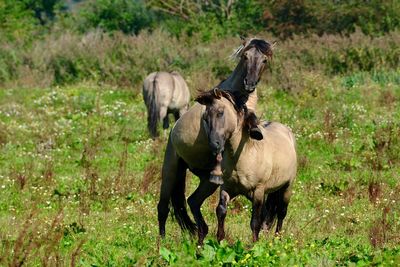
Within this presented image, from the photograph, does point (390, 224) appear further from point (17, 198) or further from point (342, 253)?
point (17, 198)

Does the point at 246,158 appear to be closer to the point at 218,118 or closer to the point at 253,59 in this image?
the point at 218,118

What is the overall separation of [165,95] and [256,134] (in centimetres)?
1061

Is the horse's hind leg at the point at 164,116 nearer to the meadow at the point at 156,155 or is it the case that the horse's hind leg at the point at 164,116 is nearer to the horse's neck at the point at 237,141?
the meadow at the point at 156,155

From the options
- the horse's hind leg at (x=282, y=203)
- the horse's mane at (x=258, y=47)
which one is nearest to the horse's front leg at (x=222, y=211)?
the horse's hind leg at (x=282, y=203)

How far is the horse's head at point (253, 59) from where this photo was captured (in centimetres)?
876

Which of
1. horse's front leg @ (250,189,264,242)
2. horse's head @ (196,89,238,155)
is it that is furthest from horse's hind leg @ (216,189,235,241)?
horse's head @ (196,89,238,155)

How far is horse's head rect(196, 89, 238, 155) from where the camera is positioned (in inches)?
289

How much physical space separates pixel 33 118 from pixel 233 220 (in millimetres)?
9680

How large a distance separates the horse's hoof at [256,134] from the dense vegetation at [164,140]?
1.00 meters

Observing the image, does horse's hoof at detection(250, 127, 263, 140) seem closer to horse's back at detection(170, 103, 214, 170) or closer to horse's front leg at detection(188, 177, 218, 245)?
horse's back at detection(170, 103, 214, 170)

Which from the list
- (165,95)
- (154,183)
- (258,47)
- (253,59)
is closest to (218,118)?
(253,59)

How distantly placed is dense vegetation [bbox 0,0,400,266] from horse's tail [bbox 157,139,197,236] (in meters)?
0.20

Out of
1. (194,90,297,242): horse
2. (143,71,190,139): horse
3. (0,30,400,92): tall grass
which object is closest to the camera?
(194,90,297,242): horse

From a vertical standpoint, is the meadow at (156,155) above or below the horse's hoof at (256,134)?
below
